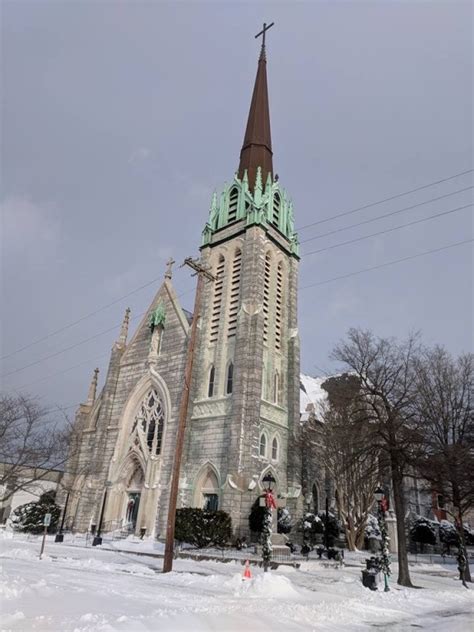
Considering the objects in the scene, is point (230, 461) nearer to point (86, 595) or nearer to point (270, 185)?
point (86, 595)

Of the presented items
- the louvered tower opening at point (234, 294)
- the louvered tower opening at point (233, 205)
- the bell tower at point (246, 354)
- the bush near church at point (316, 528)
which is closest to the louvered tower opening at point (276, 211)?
the bell tower at point (246, 354)

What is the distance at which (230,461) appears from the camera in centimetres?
2353

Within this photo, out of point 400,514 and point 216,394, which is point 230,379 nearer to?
point 216,394

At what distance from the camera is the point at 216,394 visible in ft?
89.8

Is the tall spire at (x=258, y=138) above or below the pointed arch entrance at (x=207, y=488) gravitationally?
above

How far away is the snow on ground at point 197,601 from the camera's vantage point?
690cm

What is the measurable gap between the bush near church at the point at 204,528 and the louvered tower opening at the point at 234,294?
11098mm

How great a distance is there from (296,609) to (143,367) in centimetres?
2383

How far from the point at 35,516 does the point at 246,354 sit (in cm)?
1690

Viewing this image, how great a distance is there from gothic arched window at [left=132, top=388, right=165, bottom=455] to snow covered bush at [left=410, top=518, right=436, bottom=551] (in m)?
21.6

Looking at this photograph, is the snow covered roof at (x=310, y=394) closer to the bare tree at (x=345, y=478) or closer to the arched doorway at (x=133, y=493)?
the bare tree at (x=345, y=478)

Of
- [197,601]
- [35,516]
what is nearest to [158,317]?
[35,516]

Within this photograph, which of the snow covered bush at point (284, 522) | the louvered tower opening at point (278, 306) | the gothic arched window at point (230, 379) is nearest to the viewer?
the snow covered bush at point (284, 522)

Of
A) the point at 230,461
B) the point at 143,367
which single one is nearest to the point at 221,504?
the point at 230,461
